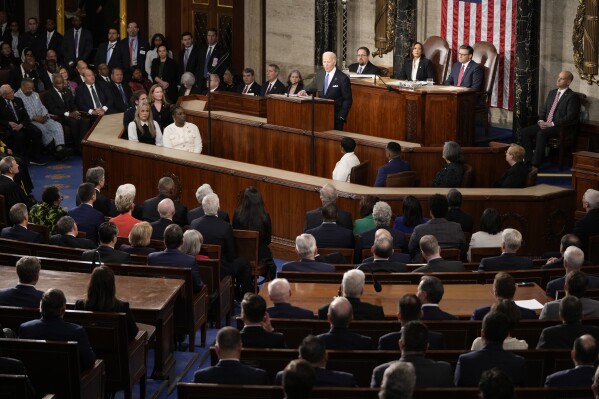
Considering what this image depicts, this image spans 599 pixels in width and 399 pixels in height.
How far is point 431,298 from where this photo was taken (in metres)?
7.05

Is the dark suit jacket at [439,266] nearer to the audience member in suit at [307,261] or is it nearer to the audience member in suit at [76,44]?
the audience member in suit at [307,261]

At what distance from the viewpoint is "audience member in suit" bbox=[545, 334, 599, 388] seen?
19.4 feet

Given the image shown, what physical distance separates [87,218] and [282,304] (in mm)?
3125

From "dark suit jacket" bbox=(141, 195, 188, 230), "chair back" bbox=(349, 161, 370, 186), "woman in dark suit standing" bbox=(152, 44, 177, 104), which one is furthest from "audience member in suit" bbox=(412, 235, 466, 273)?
"woman in dark suit standing" bbox=(152, 44, 177, 104)

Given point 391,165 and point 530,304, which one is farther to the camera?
point 391,165

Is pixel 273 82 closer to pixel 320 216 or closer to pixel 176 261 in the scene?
pixel 320 216

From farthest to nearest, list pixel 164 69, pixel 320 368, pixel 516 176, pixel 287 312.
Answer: pixel 164 69
pixel 516 176
pixel 287 312
pixel 320 368

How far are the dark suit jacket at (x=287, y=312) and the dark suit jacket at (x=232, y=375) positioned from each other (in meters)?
1.26

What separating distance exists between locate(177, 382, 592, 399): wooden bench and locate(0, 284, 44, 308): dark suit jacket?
6.25 feet

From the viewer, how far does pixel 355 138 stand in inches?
492

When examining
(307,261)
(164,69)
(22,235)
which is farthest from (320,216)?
(164,69)

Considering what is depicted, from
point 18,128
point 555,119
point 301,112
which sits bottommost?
point 18,128

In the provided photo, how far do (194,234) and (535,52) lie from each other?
7613mm

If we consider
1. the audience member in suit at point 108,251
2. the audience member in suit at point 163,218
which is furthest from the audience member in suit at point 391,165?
the audience member in suit at point 108,251
